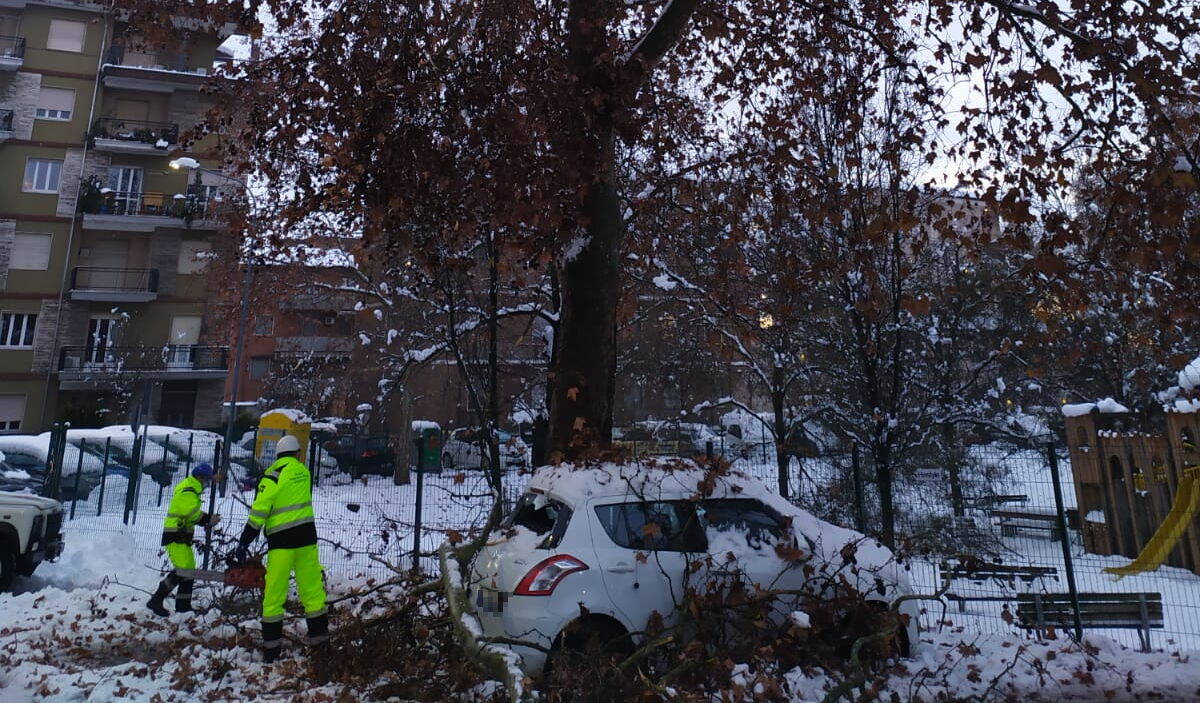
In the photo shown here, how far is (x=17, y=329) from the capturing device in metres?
30.3

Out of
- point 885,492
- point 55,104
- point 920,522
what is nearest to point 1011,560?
point 920,522

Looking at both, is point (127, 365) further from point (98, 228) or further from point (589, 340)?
point (589, 340)

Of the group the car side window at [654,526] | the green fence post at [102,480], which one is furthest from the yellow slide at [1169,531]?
the green fence post at [102,480]

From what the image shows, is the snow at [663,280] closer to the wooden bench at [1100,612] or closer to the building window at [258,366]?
the wooden bench at [1100,612]

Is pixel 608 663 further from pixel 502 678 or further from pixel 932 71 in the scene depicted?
pixel 932 71

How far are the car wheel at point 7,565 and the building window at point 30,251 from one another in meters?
29.1

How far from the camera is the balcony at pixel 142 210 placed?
3120 centimetres

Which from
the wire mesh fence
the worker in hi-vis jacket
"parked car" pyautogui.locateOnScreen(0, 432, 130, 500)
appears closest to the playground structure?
A: the wire mesh fence

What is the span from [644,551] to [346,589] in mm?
5436

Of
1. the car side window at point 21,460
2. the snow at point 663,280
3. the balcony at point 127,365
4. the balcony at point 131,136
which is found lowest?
the car side window at point 21,460

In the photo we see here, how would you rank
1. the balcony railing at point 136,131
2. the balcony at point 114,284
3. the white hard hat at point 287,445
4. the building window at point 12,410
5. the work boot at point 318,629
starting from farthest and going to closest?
the balcony railing at point 136,131 → the balcony at point 114,284 → the building window at point 12,410 → the white hard hat at point 287,445 → the work boot at point 318,629

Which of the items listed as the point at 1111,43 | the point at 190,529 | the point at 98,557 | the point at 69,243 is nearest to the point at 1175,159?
the point at 1111,43

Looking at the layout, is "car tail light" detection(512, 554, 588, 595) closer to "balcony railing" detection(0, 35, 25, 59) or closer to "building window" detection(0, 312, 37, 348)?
"building window" detection(0, 312, 37, 348)

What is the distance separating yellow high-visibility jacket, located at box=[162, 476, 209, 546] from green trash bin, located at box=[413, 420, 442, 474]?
9.48 feet
